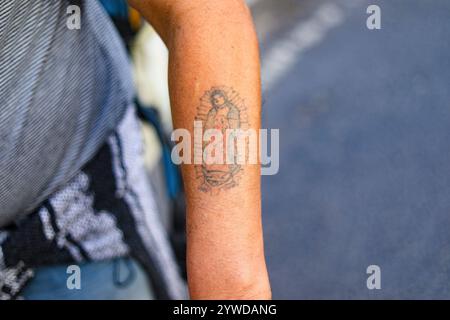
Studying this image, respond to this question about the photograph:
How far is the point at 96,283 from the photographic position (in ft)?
4.11

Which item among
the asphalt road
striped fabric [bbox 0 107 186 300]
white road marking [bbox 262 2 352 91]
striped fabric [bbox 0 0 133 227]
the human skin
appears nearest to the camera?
the human skin

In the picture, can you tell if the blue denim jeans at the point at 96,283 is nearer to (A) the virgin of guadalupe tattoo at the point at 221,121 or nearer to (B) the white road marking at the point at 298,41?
(A) the virgin of guadalupe tattoo at the point at 221,121

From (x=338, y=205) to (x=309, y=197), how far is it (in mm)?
128

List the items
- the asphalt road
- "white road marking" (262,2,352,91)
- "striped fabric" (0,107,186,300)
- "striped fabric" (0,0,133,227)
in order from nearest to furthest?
1. "striped fabric" (0,0,133,227)
2. "striped fabric" (0,107,186,300)
3. the asphalt road
4. "white road marking" (262,2,352,91)

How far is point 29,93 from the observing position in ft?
3.29

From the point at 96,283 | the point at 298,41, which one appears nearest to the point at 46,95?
the point at 96,283

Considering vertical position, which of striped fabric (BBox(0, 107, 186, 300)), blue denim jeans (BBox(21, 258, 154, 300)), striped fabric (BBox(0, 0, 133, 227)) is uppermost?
striped fabric (BBox(0, 0, 133, 227))

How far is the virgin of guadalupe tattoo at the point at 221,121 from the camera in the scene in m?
0.84

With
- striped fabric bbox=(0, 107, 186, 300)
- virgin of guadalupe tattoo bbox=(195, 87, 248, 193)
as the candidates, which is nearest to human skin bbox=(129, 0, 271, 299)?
virgin of guadalupe tattoo bbox=(195, 87, 248, 193)

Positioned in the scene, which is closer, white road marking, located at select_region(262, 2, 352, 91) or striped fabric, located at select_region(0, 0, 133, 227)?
striped fabric, located at select_region(0, 0, 133, 227)

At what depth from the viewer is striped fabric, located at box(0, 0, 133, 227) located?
3.22ft

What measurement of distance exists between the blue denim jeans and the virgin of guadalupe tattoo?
469 mm

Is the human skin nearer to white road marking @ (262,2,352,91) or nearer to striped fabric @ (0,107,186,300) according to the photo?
striped fabric @ (0,107,186,300)

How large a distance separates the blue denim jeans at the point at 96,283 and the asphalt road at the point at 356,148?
0.69m
